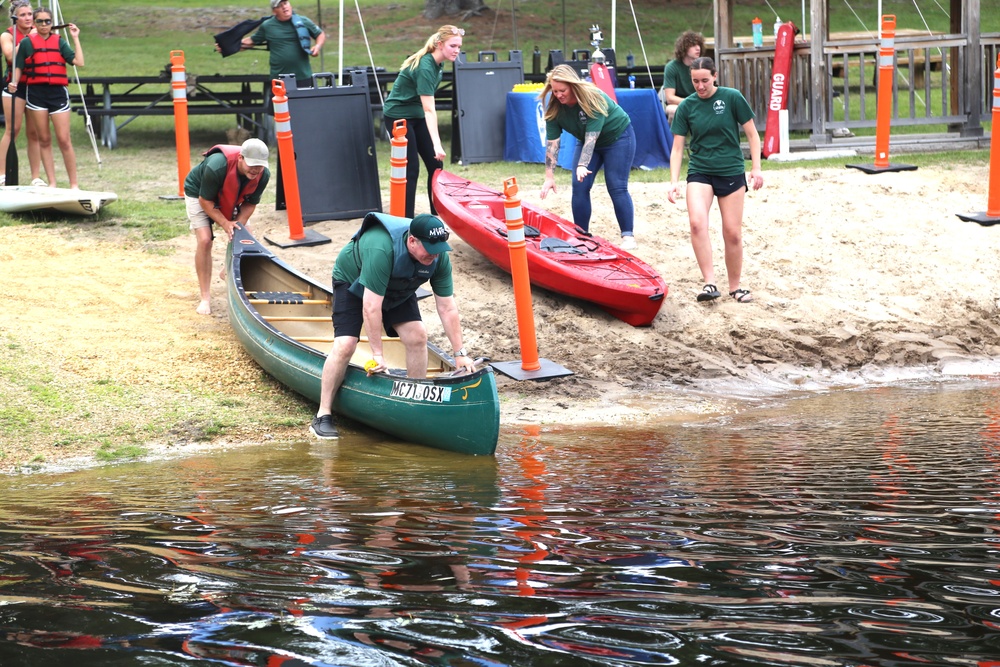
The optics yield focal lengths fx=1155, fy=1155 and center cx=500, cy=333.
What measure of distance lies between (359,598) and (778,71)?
12902 mm

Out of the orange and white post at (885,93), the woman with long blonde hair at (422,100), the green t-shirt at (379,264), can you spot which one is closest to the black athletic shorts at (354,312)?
the green t-shirt at (379,264)

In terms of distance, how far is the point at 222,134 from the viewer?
19.0 m

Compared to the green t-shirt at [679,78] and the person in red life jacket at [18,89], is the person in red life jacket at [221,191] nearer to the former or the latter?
the person in red life jacket at [18,89]

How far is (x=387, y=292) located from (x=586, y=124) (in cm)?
361

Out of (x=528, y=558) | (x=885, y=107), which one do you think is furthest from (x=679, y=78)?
(x=528, y=558)

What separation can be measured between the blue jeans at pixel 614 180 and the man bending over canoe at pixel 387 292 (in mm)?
3489

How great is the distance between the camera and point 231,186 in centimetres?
927

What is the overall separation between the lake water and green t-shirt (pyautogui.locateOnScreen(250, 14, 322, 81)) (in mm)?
7889

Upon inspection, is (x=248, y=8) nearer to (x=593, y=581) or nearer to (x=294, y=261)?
(x=294, y=261)

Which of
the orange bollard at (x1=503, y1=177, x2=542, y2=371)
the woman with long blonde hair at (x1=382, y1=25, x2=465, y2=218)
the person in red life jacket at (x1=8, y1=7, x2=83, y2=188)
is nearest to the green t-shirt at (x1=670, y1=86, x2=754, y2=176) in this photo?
the orange bollard at (x1=503, y1=177, x2=542, y2=371)

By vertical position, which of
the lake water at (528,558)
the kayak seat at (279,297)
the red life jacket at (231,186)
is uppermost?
the red life jacket at (231,186)

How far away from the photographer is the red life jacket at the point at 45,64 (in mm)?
12289

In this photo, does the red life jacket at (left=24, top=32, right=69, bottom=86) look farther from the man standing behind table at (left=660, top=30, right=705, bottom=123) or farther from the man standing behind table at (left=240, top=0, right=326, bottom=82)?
the man standing behind table at (left=660, top=30, right=705, bottom=123)

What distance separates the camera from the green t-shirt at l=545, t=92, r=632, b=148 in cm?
1001
